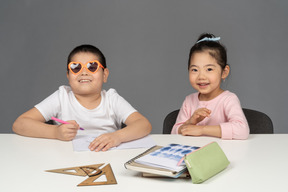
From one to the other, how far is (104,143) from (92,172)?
385 mm

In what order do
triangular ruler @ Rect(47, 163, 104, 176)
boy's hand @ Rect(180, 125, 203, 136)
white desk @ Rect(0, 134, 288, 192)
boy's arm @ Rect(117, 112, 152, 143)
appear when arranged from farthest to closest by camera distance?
boy's hand @ Rect(180, 125, 203, 136)
boy's arm @ Rect(117, 112, 152, 143)
triangular ruler @ Rect(47, 163, 104, 176)
white desk @ Rect(0, 134, 288, 192)

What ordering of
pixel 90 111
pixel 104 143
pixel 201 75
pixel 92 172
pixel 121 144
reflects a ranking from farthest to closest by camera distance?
pixel 90 111
pixel 201 75
pixel 121 144
pixel 104 143
pixel 92 172

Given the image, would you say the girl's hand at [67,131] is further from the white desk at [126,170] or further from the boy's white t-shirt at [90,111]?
the boy's white t-shirt at [90,111]

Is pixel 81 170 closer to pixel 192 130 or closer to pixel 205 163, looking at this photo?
pixel 205 163

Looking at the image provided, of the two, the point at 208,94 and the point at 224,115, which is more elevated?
the point at 208,94

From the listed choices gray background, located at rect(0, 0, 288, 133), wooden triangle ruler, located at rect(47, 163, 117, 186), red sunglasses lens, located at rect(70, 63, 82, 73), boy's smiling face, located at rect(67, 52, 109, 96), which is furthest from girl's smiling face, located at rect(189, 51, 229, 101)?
gray background, located at rect(0, 0, 288, 133)

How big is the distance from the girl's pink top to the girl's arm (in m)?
0.31

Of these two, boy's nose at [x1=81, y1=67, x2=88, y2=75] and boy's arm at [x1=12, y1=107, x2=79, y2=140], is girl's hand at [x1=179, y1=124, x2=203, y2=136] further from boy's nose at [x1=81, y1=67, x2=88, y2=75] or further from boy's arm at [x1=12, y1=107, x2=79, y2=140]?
boy's nose at [x1=81, y1=67, x2=88, y2=75]

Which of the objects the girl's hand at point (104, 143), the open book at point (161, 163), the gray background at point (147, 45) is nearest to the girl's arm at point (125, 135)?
the girl's hand at point (104, 143)

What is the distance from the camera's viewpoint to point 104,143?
2018mm

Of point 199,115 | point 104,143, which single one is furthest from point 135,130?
point 199,115

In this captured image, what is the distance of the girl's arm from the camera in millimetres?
2012

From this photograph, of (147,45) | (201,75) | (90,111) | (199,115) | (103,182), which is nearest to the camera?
(103,182)

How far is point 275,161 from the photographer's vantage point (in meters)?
1.82
